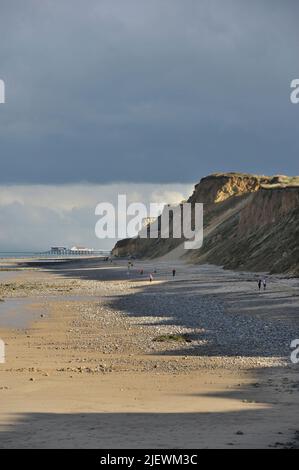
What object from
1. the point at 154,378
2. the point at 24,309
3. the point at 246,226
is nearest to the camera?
the point at 154,378

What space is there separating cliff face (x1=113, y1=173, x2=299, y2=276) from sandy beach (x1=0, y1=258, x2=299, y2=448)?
2909 cm

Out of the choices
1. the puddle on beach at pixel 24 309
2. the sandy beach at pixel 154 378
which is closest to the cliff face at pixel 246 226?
the puddle on beach at pixel 24 309

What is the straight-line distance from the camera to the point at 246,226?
105125mm

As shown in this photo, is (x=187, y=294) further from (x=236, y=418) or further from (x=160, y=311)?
(x=236, y=418)

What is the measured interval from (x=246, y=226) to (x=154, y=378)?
88.3 m

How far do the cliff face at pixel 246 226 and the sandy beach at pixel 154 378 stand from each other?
2909 cm

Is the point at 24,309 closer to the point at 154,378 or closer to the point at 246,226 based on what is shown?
the point at 154,378

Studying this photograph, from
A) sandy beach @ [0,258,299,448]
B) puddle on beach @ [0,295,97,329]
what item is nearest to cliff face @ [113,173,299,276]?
puddle on beach @ [0,295,97,329]

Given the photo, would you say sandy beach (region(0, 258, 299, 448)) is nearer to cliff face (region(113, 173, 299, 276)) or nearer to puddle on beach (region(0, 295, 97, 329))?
puddle on beach (region(0, 295, 97, 329))

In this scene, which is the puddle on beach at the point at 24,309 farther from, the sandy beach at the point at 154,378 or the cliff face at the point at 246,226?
the cliff face at the point at 246,226

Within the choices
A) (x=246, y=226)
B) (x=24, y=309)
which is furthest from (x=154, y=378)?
(x=246, y=226)

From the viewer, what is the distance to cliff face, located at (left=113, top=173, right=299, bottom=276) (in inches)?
3002
